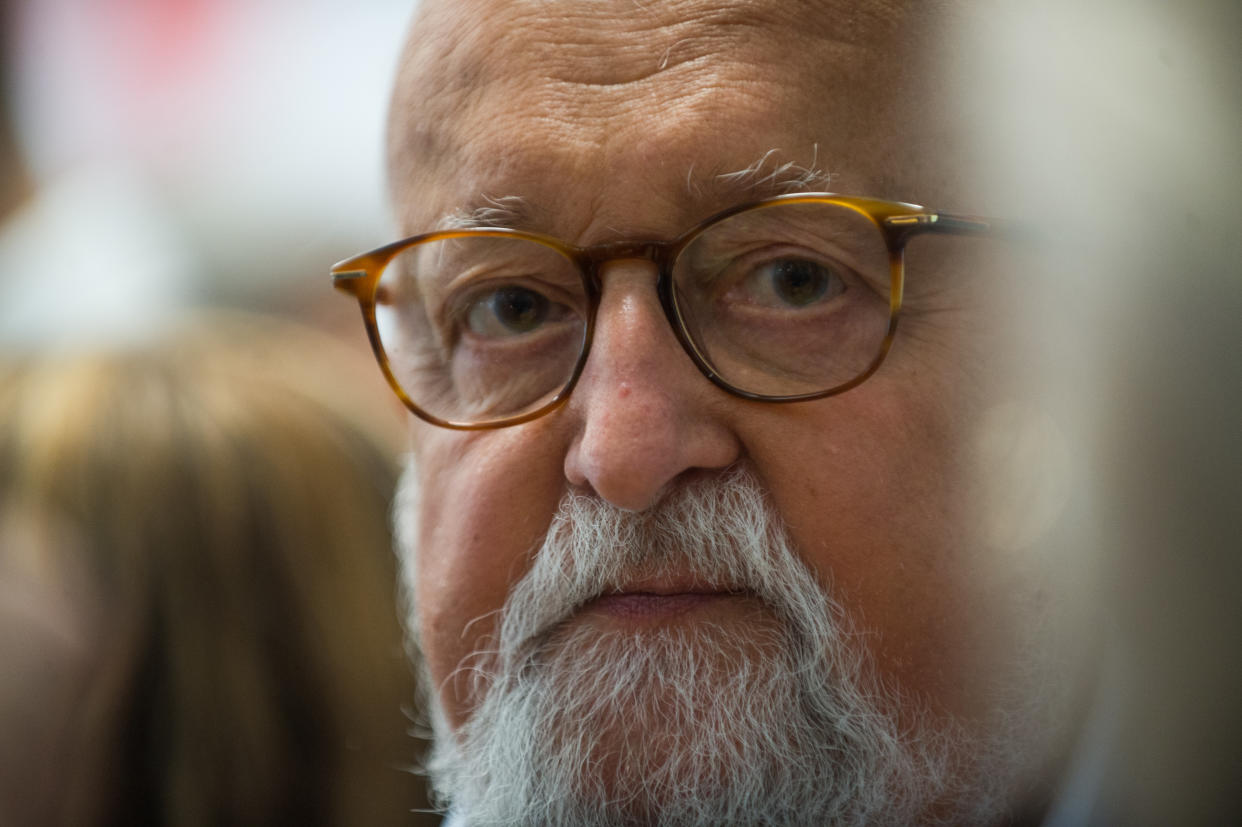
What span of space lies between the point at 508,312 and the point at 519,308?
0.02m

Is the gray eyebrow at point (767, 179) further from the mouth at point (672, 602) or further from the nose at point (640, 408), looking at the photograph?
the mouth at point (672, 602)

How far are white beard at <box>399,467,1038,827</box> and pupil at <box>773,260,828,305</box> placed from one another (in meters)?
0.21

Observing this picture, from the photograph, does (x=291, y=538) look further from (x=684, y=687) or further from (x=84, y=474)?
(x=684, y=687)

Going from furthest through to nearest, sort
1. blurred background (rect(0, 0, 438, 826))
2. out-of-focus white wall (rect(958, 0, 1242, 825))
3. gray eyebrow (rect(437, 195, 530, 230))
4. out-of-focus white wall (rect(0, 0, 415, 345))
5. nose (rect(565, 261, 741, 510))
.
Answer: out-of-focus white wall (rect(0, 0, 415, 345)), blurred background (rect(0, 0, 438, 826)), gray eyebrow (rect(437, 195, 530, 230)), nose (rect(565, 261, 741, 510)), out-of-focus white wall (rect(958, 0, 1242, 825))

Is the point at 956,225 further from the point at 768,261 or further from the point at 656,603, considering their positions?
the point at 656,603

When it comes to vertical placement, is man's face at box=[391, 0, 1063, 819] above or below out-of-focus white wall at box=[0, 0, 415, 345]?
below

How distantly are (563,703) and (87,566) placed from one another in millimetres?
934

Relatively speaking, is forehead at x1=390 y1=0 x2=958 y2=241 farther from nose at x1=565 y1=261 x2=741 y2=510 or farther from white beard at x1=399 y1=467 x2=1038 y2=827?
white beard at x1=399 y1=467 x2=1038 y2=827

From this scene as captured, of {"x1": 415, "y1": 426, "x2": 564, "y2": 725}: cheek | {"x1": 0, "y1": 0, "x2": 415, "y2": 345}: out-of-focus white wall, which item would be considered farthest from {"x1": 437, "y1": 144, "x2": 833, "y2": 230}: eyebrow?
{"x1": 0, "y1": 0, "x2": 415, "y2": 345}: out-of-focus white wall

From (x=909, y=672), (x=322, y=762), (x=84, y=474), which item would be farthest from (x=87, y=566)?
(x=909, y=672)

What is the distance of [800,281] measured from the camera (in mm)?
1288

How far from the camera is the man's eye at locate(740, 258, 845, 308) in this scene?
4.21 ft

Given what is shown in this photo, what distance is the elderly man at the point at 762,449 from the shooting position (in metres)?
1.22

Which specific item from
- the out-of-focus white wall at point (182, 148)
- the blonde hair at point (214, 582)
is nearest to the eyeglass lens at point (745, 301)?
the blonde hair at point (214, 582)
